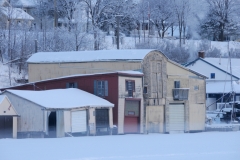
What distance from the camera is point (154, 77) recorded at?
4591 centimetres

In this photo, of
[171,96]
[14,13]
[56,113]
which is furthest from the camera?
[14,13]

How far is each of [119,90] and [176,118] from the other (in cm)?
660

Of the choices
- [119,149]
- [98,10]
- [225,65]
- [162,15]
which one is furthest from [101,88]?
[162,15]

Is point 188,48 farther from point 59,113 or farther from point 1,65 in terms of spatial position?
point 59,113

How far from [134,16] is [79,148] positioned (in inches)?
2075

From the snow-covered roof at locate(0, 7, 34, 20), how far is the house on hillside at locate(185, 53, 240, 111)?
1912 centimetres

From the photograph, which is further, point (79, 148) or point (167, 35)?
point (167, 35)

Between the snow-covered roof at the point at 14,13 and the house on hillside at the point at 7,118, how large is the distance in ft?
96.5

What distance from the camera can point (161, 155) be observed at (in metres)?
27.5

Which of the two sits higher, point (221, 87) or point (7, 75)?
point (7, 75)

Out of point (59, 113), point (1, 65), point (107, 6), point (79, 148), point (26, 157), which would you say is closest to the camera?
point (26, 157)

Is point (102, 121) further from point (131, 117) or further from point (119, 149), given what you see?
point (119, 149)

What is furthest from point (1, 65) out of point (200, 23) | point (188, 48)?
point (200, 23)

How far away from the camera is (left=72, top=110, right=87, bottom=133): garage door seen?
3900cm
